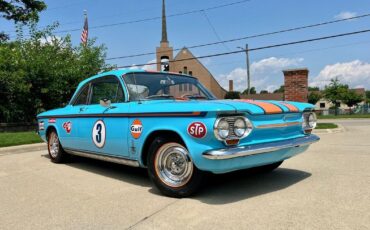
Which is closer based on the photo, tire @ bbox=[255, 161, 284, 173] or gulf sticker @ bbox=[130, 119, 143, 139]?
gulf sticker @ bbox=[130, 119, 143, 139]

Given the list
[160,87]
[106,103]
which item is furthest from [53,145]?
[160,87]

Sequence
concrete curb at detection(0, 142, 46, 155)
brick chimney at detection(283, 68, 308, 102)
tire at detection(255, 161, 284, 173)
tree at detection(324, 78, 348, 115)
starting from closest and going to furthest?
tire at detection(255, 161, 284, 173) → concrete curb at detection(0, 142, 46, 155) → brick chimney at detection(283, 68, 308, 102) → tree at detection(324, 78, 348, 115)

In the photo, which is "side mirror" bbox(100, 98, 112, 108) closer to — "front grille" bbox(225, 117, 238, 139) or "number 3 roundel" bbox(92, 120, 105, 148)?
"number 3 roundel" bbox(92, 120, 105, 148)

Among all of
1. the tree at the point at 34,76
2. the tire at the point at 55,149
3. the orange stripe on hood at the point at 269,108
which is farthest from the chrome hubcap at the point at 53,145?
the tree at the point at 34,76

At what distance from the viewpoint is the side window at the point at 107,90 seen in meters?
5.56

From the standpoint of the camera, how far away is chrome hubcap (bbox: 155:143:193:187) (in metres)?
4.39

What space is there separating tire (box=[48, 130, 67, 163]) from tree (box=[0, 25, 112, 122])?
363 inches

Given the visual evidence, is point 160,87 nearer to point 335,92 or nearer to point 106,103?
point 106,103

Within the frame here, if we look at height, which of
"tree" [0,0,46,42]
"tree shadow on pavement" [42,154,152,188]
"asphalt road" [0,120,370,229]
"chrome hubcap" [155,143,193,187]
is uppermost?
"tree" [0,0,46,42]

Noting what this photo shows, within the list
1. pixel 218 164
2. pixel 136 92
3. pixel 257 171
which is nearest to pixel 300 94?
pixel 257 171

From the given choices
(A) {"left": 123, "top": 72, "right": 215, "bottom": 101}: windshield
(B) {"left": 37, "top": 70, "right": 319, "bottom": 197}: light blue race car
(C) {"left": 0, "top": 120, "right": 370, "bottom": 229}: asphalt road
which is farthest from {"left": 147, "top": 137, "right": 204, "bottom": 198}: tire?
(A) {"left": 123, "top": 72, "right": 215, "bottom": 101}: windshield

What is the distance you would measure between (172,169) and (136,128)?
30.4 inches

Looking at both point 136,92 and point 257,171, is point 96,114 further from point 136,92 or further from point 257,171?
point 257,171

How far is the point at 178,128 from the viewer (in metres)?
4.30
